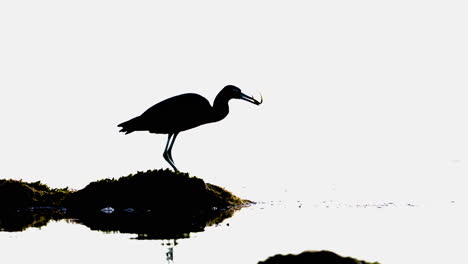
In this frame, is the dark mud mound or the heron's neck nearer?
the dark mud mound

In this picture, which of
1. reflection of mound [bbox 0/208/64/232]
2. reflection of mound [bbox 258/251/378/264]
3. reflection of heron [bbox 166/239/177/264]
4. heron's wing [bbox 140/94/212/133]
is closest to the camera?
reflection of mound [bbox 258/251/378/264]

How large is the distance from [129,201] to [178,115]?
293 cm

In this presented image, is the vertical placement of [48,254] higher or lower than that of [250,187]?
lower

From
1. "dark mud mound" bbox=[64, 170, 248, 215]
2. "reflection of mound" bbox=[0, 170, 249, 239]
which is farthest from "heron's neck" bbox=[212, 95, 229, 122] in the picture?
"dark mud mound" bbox=[64, 170, 248, 215]

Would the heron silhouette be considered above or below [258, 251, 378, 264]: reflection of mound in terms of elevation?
above

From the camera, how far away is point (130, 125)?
19.8 m

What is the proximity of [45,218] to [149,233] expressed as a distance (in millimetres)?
3535

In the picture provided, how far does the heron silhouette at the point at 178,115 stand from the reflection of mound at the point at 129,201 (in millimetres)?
1702

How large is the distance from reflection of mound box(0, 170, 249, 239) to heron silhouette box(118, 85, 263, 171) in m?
1.70

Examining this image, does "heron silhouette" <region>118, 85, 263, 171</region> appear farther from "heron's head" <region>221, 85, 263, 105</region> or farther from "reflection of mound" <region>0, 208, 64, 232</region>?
"reflection of mound" <region>0, 208, 64, 232</region>

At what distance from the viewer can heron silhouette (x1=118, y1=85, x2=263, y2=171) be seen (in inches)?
755

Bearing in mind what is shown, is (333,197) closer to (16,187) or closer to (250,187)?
(250,187)

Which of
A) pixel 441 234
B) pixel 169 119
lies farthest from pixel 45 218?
pixel 441 234

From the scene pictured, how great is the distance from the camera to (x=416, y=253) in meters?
11.2
